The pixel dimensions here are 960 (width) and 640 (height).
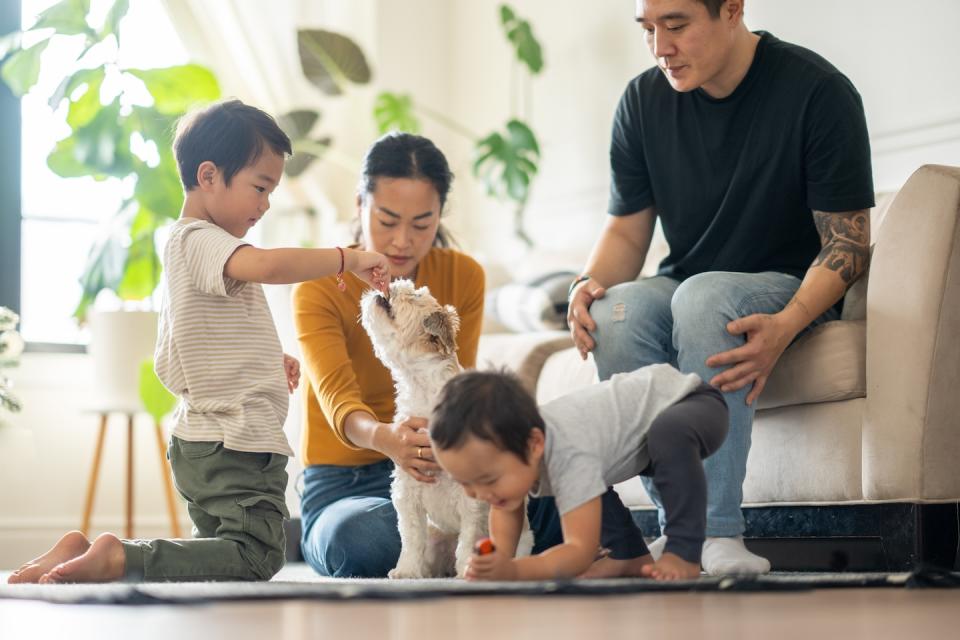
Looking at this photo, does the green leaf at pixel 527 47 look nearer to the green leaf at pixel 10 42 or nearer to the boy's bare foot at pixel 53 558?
the green leaf at pixel 10 42

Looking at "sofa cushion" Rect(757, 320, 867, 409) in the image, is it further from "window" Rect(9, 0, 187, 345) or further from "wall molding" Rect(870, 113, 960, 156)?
"window" Rect(9, 0, 187, 345)

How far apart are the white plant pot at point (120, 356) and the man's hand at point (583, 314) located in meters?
2.17

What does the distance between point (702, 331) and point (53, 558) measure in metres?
1.16

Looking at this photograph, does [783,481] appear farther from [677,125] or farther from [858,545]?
[677,125]

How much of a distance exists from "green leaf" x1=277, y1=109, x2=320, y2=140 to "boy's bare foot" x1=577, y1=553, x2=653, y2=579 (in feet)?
10.1

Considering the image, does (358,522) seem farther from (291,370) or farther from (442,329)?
(442,329)

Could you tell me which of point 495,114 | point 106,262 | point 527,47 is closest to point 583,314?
point 527,47

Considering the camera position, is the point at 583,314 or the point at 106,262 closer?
the point at 583,314

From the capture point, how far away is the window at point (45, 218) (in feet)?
14.6

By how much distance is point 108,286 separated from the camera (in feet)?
13.6

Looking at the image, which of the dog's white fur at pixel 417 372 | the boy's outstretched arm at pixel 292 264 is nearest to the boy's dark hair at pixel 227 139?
the boy's outstretched arm at pixel 292 264

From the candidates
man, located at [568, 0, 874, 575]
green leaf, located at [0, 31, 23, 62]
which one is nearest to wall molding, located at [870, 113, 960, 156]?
man, located at [568, 0, 874, 575]

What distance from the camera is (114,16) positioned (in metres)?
4.10

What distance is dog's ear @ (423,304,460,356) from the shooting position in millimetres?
1975
